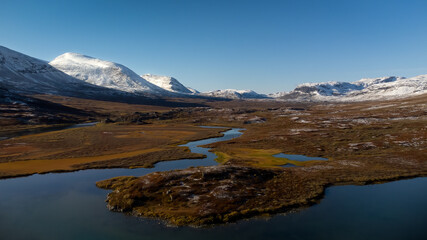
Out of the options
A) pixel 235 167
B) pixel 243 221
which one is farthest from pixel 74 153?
pixel 243 221

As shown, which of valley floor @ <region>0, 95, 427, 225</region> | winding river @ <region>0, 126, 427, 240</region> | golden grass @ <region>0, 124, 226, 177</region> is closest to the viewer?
winding river @ <region>0, 126, 427, 240</region>

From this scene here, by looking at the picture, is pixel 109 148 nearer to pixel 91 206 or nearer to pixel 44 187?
pixel 44 187

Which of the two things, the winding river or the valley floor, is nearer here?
the winding river

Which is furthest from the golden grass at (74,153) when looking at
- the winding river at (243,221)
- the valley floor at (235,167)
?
the winding river at (243,221)

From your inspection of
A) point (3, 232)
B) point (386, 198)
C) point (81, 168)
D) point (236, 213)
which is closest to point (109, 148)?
point (81, 168)

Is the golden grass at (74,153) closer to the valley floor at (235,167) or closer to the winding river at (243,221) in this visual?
the valley floor at (235,167)

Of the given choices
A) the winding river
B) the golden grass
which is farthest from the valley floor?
the winding river

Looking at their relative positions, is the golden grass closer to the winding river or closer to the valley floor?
the valley floor

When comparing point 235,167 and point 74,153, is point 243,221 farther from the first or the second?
point 74,153

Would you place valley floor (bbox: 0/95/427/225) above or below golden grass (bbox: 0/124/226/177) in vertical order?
above
